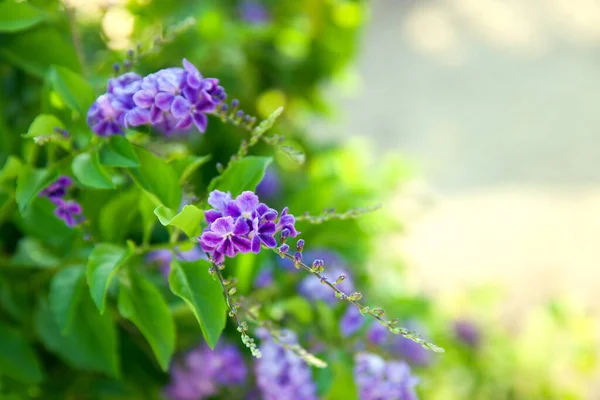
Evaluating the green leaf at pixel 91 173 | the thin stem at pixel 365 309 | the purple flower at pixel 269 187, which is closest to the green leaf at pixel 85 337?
the green leaf at pixel 91 173

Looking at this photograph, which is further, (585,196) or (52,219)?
(585,196)

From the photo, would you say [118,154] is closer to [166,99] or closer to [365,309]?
[166,99]

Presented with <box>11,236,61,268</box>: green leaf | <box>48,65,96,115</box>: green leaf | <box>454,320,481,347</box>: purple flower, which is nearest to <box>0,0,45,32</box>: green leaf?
<box>48,65,96,115</box>: green leaf

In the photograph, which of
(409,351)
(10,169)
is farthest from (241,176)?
(409,351)

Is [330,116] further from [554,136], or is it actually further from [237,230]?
[554,136]

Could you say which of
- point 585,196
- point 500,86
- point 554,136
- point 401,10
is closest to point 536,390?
point 585,196

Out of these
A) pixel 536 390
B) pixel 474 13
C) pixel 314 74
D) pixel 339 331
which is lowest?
pixel 536 390

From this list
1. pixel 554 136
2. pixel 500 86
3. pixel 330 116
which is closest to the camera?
pixel 330 116
